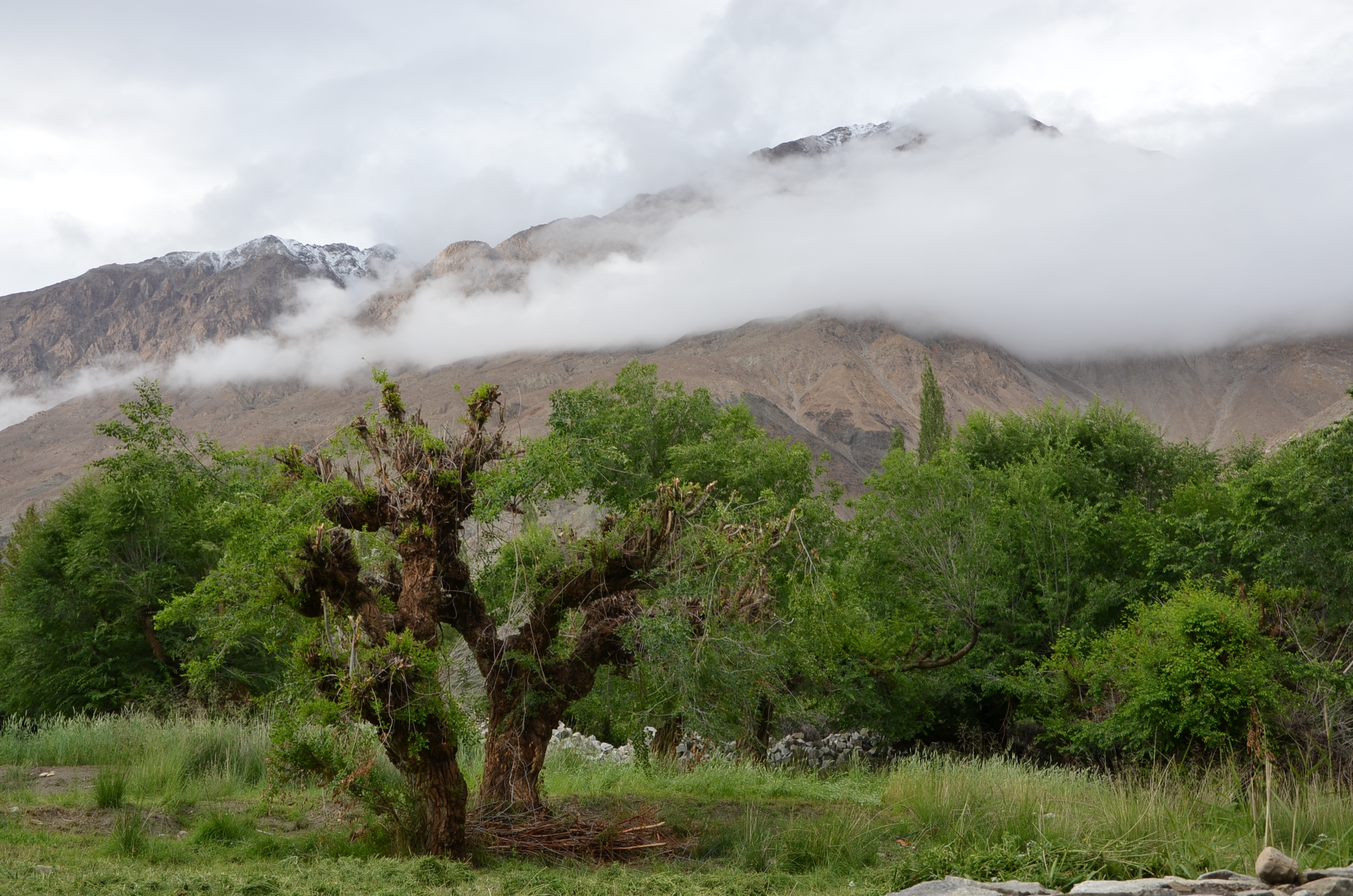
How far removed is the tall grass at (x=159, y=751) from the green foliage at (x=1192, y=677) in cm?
1480

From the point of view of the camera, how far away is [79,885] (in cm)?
702

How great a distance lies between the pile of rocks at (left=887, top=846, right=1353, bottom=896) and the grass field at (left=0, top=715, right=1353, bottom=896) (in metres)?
0.79

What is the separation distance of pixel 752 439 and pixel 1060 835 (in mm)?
18934

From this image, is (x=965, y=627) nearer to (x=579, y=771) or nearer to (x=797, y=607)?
(x=579, y=771)

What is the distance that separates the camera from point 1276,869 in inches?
269

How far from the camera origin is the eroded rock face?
6.84 m

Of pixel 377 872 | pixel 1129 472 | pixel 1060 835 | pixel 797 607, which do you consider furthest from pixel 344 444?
pixel 1129 472

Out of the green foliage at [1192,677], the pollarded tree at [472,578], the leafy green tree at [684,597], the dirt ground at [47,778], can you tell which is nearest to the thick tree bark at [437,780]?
the pollarded tree at [472,578]

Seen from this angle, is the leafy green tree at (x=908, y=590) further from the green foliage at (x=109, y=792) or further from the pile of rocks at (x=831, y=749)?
the green foliage at (x=109, y=792)

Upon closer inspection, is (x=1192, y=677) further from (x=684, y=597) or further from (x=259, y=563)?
(x=259, y=563)

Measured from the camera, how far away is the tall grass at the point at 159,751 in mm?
12438

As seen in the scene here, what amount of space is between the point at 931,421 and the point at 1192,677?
62183mm

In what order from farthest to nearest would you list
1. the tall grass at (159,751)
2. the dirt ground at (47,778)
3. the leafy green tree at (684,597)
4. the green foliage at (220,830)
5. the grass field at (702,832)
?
the tall grass at (159,751) → the dirt ground at (47,778) → the green foliage at (220,830) → the leafy green tree at (684,597) → the grass field at (702,832)

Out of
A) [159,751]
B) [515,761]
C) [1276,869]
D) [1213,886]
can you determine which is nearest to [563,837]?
[515,761]
